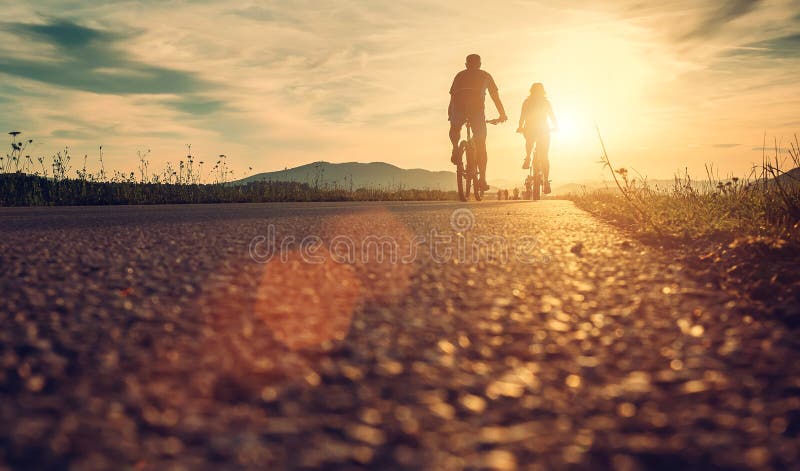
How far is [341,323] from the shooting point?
224 centimetres

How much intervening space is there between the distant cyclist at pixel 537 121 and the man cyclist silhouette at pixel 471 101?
15.3 feet

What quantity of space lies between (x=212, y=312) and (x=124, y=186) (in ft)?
42.6

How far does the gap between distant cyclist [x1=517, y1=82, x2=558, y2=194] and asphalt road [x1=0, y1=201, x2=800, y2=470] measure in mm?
14829

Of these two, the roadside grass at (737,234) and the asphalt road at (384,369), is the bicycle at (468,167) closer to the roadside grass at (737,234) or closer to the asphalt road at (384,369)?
the roadside grass at (737,234)

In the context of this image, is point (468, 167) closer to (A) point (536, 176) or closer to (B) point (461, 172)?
(B) point (461, 172)

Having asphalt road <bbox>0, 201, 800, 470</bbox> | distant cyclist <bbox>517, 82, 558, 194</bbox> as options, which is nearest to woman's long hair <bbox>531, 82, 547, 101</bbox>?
distant cyclist <bbox>517, 82, 558, 194</bbox>

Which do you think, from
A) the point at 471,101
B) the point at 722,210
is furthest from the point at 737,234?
the point at 471,101

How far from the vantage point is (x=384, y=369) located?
5.73ft

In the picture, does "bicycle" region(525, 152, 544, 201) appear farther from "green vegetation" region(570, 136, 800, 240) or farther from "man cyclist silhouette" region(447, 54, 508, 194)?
"green vegetation" region(570, 136, 800, 240)

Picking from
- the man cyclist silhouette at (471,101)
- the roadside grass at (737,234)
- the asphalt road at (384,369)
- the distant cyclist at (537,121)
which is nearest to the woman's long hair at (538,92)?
the distant cyclist at (537,121)

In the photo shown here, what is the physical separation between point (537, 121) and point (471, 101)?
17.8ft

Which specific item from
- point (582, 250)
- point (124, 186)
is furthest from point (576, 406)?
point (124, 186)

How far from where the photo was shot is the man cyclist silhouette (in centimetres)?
1281

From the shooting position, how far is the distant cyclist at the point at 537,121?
17.8 meters
